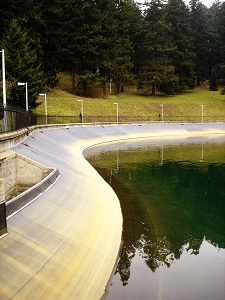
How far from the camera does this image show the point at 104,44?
9081 centimetres

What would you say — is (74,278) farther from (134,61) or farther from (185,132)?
(134,61)

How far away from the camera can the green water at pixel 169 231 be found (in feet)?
39.5

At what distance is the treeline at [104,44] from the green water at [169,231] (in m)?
31.8

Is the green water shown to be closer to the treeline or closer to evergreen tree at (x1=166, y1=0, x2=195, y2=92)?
the treeline

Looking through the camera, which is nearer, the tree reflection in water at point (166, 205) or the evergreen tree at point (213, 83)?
the tree reflection in water at point (166, 205)

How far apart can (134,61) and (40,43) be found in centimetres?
3727

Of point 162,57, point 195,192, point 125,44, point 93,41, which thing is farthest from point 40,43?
point 195,192

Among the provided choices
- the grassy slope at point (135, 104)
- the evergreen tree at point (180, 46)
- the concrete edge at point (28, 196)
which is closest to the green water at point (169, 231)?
the concrete edge at point (28, 196)

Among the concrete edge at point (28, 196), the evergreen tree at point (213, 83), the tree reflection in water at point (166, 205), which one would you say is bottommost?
the tree reflection in water at point (166, 205)

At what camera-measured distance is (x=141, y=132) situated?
6388cm

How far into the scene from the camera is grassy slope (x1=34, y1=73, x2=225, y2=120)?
71512 mm

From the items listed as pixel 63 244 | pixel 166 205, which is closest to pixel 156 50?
pixel 166 205

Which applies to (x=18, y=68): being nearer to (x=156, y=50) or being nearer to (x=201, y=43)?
(x=156, y=50)

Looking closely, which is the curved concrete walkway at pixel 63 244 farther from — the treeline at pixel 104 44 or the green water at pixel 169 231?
the treeline at pixel 104 44
